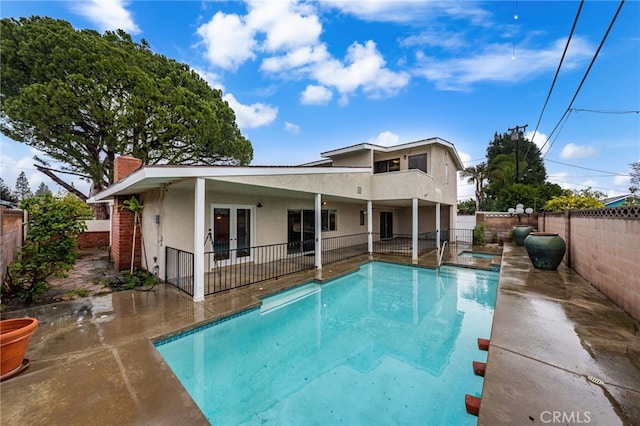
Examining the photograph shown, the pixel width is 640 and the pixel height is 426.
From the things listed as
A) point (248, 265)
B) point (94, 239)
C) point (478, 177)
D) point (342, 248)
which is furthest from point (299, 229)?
point (478, 177)

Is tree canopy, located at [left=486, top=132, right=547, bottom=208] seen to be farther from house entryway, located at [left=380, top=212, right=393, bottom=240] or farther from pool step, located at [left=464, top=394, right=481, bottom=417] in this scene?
pool step, located at [left=464, top=394, right=481, bottom=417]

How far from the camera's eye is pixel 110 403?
2.62m

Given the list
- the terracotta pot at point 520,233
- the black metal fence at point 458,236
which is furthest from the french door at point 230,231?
the terracotta pot at point 520,233

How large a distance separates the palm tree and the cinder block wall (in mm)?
26272

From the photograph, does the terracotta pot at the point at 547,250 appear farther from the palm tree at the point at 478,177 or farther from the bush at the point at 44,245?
the palm tree at the point at 478,177

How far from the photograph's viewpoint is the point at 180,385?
293 centimetres

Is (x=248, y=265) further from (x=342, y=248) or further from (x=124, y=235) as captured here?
(x=342, y=248)

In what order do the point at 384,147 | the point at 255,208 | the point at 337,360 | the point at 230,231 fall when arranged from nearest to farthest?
the point at 337,360, the point at 230,231, the point at 255,208, the point at 384,147

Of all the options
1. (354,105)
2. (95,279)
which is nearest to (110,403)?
(95,279)

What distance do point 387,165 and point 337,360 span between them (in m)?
12.5

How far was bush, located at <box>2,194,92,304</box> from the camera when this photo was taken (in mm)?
5012

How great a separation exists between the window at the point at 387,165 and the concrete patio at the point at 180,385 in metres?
10.3

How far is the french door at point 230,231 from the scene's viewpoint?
8.56m

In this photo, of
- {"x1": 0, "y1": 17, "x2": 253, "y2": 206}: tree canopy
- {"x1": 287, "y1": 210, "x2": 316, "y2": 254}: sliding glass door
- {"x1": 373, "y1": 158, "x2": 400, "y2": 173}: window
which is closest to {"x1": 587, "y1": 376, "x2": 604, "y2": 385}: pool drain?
{"x1": 287, "y1": 210, "x2": 316, "y2": 254}: sliding glass door
